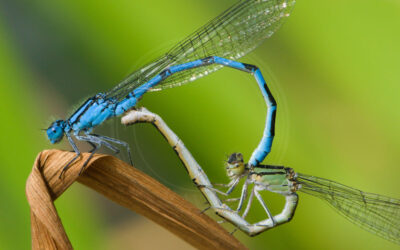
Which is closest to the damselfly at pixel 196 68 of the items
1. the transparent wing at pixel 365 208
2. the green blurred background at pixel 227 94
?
the green blurred background at pixel 227 94

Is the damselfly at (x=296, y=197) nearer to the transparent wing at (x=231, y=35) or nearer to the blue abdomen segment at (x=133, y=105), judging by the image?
the blue abdomen segment at (x=133, y=105)

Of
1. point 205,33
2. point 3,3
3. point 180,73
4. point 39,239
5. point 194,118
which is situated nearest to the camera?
point 39,239

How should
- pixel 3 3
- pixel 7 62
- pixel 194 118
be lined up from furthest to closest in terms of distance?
pixel 3 3 → pixel 7 62 → pixel 194 118

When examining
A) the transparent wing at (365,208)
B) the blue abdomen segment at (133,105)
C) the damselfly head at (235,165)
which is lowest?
the transparent wing at (365,208)

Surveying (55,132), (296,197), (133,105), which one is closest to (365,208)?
(296,197)

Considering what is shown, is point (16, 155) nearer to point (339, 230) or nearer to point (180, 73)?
point (180, 73)

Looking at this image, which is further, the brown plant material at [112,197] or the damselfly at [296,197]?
the damselfly at [296,197]

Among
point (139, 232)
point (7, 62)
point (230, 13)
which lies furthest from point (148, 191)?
point (7, 62)
